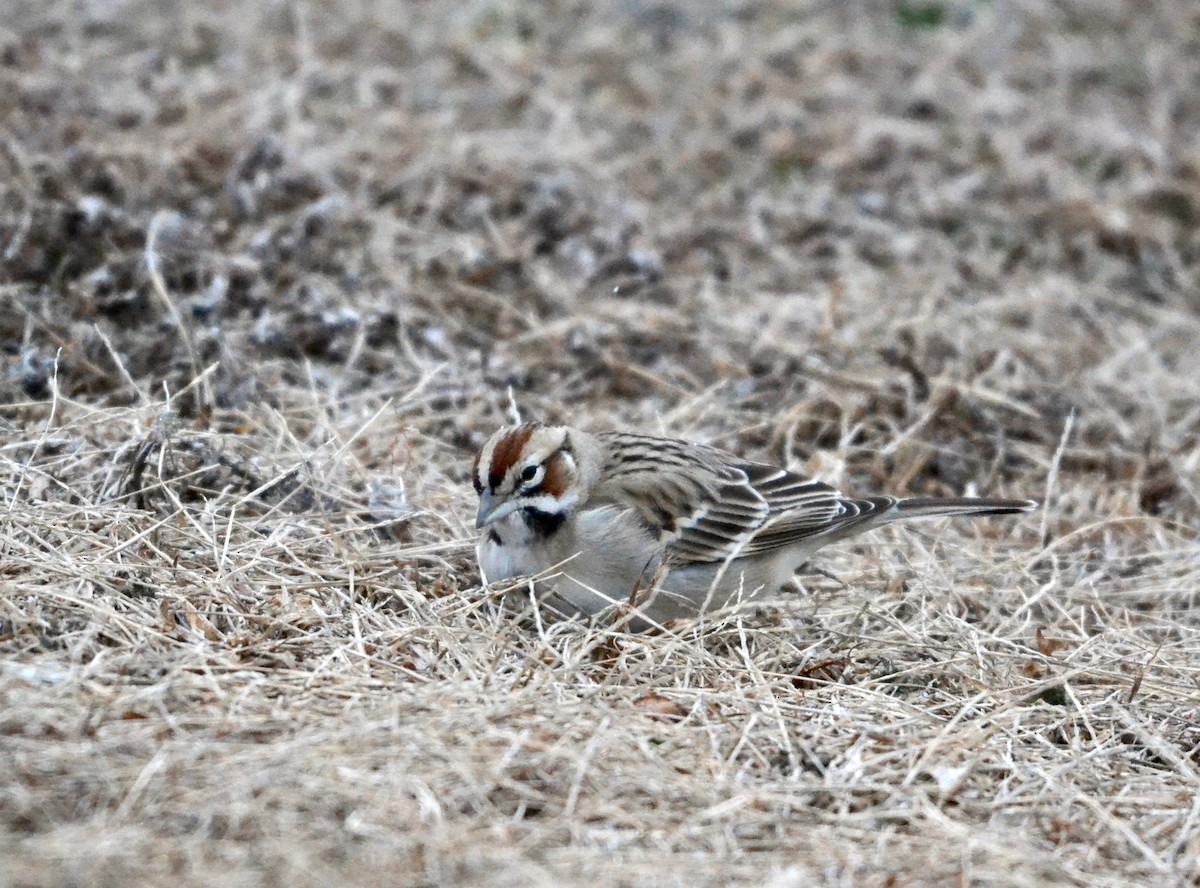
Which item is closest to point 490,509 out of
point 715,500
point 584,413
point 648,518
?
point 648,518

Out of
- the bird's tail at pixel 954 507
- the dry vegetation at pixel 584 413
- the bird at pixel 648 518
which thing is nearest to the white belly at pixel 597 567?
the bird at pixel 648 518

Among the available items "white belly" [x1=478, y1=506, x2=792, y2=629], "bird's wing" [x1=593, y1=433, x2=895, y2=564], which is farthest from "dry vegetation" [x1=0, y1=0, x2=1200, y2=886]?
"bird's wing" [x1=593, y1=433, x2=895, y2=564]

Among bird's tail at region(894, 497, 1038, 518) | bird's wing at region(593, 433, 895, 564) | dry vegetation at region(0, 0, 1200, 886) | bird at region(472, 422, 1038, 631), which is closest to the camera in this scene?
dry vegetation at region(0, 0, 1200, 886)

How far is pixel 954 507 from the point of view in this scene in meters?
6.18

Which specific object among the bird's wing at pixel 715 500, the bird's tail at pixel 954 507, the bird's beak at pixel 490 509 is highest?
the bird's beak at pixel 490 509

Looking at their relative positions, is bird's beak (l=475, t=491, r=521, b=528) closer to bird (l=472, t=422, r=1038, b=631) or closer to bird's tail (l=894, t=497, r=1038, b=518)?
bird (l=472, t=422, r=1038, b=631)

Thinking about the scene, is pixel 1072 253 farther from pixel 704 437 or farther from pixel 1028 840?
pixel 1028 840

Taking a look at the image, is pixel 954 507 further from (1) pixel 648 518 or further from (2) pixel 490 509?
(2) pixel 490 509

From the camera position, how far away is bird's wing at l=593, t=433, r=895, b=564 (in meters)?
5.79

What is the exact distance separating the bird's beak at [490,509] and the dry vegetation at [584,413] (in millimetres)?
339

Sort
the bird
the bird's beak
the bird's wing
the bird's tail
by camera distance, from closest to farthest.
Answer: the bird's beak
the bird
the bird's wing
the bird's tail

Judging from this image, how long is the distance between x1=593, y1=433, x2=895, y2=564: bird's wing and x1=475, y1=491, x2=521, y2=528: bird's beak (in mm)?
451

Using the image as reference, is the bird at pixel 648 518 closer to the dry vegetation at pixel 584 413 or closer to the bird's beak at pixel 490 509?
the bird's beak at pixel 490 509

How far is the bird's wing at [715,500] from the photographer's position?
579 centimetres
